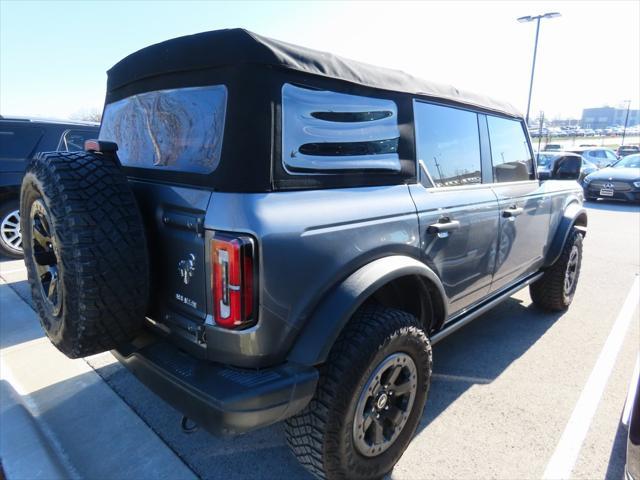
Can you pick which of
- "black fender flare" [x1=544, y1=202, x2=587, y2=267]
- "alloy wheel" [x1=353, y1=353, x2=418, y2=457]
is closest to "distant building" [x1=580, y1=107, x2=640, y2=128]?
"black fender flare" [x1=544, y1=202, x2=587, y2=267]

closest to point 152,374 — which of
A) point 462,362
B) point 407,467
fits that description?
point 407,467

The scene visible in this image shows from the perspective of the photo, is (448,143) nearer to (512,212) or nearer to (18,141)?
(512,212)

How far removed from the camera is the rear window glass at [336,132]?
187 centimetres

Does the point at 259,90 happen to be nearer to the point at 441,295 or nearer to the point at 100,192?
the point at 100,192

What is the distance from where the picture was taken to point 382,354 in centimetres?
204

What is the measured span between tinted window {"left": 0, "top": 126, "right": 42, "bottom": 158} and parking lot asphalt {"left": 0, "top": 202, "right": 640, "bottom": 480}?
9.26 feet

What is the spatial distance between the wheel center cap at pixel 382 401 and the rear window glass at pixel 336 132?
1.17m

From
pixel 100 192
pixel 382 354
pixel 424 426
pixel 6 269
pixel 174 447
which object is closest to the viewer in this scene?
pixel 100 192

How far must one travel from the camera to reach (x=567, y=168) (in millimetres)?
3918

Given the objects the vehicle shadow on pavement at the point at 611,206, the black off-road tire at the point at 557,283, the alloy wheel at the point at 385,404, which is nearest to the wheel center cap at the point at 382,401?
the alloy wheel at the point at 385,404

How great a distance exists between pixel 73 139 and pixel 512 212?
674 cm

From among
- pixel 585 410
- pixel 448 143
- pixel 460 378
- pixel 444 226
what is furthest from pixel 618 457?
pixel 448 143

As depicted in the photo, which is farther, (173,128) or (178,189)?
(173,128)

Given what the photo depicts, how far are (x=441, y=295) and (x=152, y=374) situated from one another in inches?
65.2
